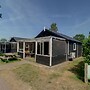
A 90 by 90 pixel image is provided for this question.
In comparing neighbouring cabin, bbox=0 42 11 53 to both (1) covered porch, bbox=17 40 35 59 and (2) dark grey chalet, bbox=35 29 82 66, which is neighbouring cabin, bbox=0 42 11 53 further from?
(2) dark grey chalet, bbox=35 29 82 66

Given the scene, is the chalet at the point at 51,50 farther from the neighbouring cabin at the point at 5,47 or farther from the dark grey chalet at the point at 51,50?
the neighbouring cabin at the point at 5,47

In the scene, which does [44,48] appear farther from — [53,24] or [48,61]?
[53,24]

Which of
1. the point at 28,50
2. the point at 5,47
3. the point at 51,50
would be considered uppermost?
the point at 5,47

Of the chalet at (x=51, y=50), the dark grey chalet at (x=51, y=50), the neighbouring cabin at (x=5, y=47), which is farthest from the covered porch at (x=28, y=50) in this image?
the neighbouring cabin at (x=5, y=47)

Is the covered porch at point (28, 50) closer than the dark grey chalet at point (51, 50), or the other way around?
the dark grey chalet at point (51, 50)

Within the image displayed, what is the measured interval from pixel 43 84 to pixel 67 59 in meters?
12.0

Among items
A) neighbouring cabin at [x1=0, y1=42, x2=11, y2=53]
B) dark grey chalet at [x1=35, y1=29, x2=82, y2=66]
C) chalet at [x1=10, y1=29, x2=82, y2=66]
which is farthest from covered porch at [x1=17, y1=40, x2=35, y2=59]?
neighbouring cabin at [x1=0, y1=42, x2=11, y2=53]

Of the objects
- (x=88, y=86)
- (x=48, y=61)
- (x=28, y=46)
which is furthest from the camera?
(x=28, y=46)

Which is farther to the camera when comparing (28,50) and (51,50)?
(28,50)

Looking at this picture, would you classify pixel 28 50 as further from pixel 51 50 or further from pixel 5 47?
pixel 51 50

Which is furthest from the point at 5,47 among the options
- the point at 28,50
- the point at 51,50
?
the point at 51,50

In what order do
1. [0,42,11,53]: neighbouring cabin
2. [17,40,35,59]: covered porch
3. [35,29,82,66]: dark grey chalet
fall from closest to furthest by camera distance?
1. [35,29,82,66]: dark grey chalet
2. [17,40,35,59]: covered porch
3. [0,42,11,53]: neighbouring cabin

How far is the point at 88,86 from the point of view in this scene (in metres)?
7.72

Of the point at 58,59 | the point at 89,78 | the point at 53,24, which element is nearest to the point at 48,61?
the point at 58,59
